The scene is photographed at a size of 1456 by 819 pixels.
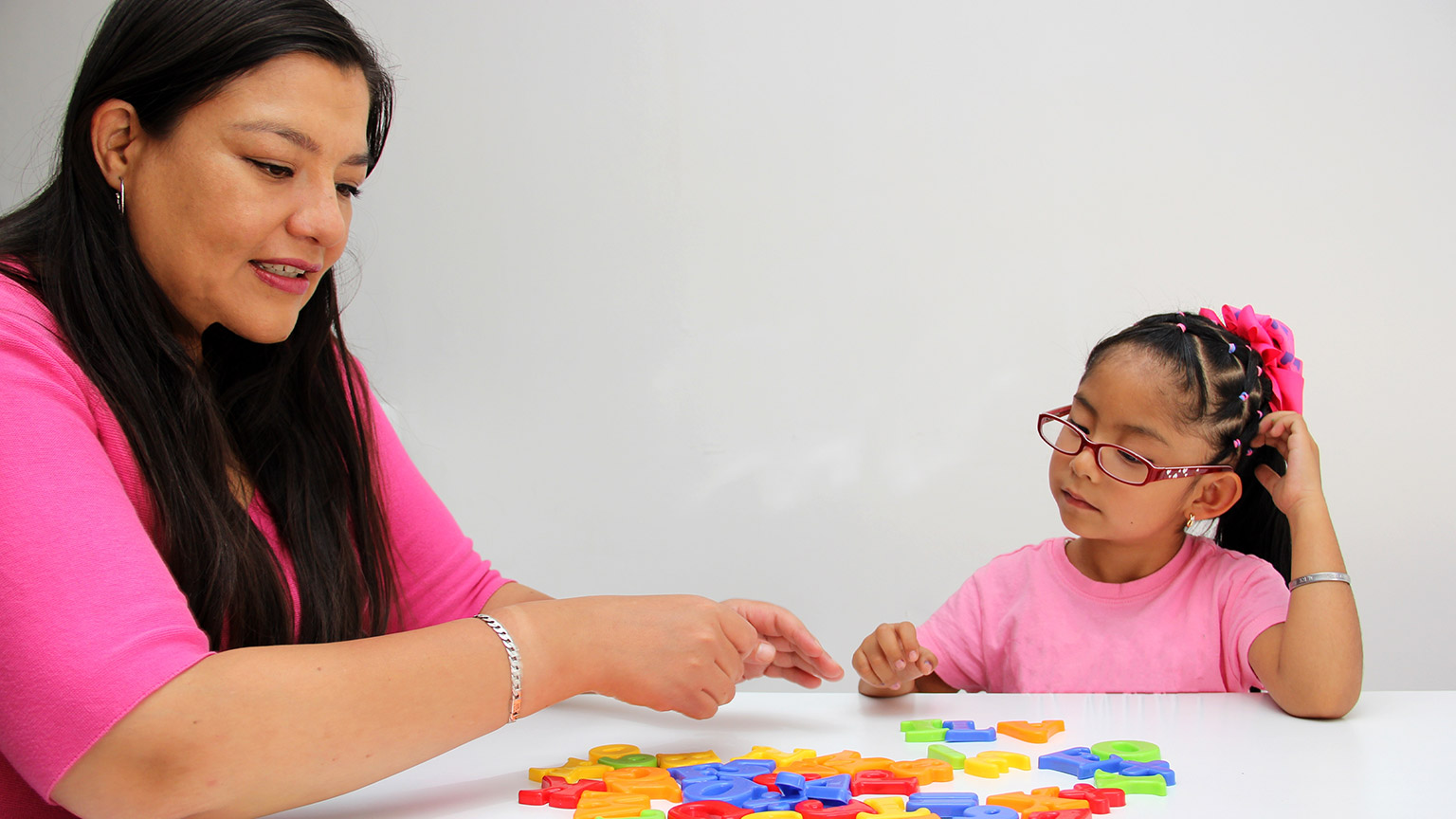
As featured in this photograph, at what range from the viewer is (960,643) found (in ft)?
4.95

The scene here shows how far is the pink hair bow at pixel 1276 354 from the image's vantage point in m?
1.42

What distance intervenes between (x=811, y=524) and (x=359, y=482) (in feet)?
4.02

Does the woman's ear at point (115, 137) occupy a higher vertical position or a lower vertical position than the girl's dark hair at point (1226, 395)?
higher

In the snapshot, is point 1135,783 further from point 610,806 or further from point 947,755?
point 610,806

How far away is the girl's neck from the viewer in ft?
4.79

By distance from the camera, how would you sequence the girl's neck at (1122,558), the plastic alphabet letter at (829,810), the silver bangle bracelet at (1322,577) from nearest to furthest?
the plastic alphabet letter at (829,810)
the silver bangle bracelet at (1322,577)
the girl's neck at (1122,558)

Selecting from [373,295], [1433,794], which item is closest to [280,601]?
[1433,794]

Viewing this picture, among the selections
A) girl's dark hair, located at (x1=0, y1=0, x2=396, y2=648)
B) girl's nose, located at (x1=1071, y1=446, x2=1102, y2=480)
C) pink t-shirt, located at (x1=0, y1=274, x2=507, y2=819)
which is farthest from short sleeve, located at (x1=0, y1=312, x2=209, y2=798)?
girl's nose, located at (x1=1071, y1=446, x2=1102, y2=480)

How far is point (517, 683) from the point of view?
81 cm

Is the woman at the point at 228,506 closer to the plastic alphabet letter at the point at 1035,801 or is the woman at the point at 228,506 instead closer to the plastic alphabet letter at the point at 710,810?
the plastic alphabet letter at the point at 710,810

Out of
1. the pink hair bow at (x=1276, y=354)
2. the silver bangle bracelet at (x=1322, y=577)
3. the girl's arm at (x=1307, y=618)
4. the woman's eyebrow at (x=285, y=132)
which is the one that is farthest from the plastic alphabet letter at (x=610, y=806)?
the pink hair bow at (x=1276, y=354)

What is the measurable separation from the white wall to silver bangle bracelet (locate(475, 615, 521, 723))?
142 centimetres

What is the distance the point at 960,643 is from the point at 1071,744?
548mm

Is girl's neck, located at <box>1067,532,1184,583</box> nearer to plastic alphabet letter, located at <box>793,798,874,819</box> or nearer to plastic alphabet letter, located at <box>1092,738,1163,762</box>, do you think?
plastic alphabet letter, located at <box>1092,738,1163,762</box>
